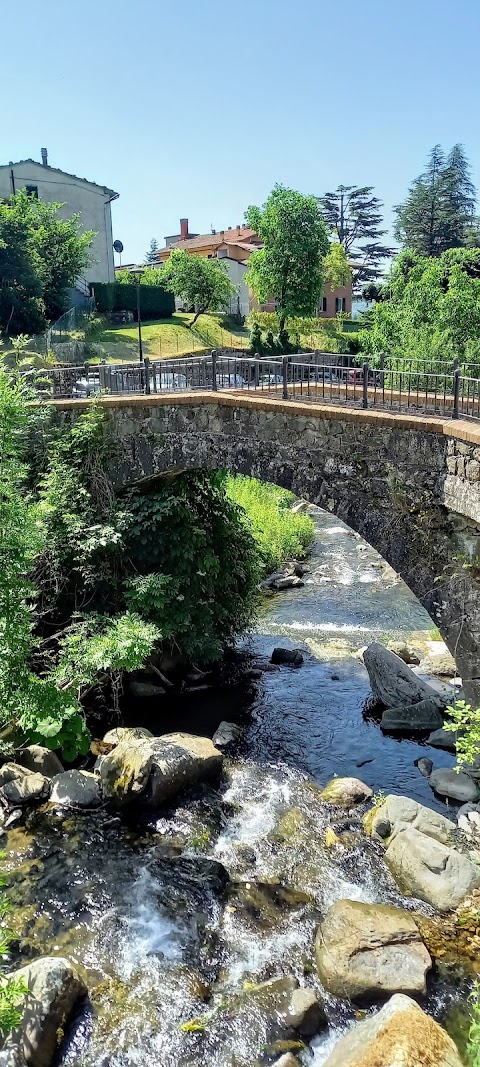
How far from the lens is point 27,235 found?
3600 centimetres

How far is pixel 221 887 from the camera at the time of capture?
9742 mm

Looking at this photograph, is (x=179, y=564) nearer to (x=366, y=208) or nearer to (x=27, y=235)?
(x=27, y=235)

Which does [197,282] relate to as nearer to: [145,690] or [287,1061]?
[145,690]

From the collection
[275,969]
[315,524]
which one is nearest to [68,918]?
[275,969]

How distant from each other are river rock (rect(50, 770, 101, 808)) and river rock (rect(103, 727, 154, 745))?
4.12 ft

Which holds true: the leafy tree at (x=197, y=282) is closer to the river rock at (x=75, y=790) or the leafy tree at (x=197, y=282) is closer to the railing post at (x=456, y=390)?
the railing post at (x=456, y=390)

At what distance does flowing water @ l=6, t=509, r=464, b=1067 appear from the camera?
25.2ft

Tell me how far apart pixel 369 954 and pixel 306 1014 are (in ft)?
3.05

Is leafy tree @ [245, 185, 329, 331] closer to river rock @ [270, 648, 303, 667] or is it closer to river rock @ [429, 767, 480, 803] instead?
river rock @ [270, 648, 303, 667]

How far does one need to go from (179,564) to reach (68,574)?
2.22 meters

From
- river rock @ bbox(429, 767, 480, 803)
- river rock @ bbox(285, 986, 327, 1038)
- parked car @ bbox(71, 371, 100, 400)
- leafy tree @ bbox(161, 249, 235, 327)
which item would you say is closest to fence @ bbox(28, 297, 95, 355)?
leafy tree @ bbox(161, 249, 235, 327)

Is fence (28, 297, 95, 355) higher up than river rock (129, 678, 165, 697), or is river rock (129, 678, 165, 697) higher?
fence (28, 297, 95, 355)

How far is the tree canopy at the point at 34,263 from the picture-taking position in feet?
115

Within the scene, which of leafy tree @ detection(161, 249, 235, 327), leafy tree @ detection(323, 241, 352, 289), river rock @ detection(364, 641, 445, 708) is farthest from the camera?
leafy tree @ detection(323, 241, 352, 289)
